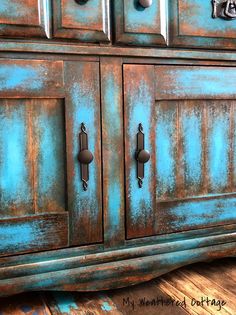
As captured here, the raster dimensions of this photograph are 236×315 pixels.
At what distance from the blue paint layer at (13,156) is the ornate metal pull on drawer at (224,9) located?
51 cm

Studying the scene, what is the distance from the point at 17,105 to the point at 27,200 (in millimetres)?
197

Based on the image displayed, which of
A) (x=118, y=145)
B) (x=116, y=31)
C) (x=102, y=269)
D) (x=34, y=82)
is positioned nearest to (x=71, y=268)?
(x=102, y=269)

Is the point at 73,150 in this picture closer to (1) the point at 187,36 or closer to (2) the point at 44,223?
(2) the point at 44,223

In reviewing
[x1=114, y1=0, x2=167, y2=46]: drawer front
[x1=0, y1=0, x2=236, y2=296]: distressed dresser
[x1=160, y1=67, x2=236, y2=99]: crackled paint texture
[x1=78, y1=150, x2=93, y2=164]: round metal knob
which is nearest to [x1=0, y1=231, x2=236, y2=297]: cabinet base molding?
[x1=0, y1=0, x2=236, y2=296]: distressed dresser

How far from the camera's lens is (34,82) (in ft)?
2.62

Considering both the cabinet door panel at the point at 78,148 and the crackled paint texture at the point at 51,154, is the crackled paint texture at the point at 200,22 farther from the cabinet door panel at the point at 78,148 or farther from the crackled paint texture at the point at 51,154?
the crackled paint texture at the point at 51,154

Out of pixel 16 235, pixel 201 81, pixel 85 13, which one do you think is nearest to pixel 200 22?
pixel 201 81

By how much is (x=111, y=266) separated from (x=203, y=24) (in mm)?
594

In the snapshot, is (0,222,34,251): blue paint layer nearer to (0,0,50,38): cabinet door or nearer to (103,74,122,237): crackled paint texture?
(103,74,122,237): crackled paint texture

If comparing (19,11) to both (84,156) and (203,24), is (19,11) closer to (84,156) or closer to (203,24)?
(84,156)

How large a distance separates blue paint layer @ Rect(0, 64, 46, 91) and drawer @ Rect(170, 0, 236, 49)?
314 mm

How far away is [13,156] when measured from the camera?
801mm

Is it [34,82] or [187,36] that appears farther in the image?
[187,36]

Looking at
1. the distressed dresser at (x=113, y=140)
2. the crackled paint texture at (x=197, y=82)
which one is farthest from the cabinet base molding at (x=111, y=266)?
the crackled paint texture at (x=197, y=82)
